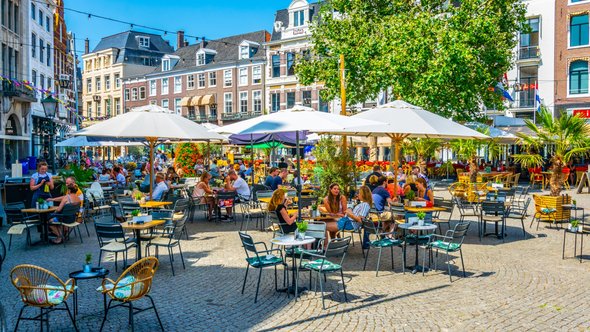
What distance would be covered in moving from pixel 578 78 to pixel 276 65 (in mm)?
25271

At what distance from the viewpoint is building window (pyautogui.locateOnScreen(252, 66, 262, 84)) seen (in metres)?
49.3

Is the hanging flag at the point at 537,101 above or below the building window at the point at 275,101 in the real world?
below

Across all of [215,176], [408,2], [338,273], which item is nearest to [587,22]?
[408,2]

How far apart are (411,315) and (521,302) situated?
1700 millimetres

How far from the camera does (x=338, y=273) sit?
28.0ft

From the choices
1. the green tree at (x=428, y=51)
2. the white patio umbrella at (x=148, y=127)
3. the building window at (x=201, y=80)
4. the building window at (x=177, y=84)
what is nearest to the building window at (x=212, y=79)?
the building window at (x=201, y=80)

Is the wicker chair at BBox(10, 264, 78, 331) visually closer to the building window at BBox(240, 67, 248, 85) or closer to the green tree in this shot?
the green tree

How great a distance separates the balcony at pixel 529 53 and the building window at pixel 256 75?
943 inches

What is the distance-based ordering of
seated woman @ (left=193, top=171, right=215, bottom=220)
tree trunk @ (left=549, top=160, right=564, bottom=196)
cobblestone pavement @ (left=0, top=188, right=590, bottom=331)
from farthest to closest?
seated woman @ (left=193, top=171, right=215, bottom=220) < tree trunk @ (left=549, top=160, right=564, bottom=196) < cobblestone pavement @ (left=0, top=188, right=590, bottom=331)

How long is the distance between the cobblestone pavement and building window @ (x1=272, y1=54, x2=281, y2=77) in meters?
38.4

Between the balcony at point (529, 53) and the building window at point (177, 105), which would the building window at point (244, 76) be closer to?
the building window at point (177, 105)

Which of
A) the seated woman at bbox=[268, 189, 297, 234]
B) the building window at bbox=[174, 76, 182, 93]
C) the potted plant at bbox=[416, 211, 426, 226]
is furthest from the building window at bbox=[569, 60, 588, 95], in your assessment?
the building window at bbox=[174, 76, 182, 93]

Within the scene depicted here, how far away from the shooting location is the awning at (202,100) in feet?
175

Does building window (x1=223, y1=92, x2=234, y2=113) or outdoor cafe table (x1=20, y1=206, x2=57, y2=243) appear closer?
outdoor cafe table (x1=20, y1=206, x2=57, y2=243)
